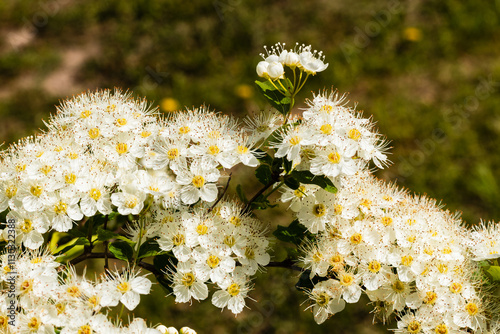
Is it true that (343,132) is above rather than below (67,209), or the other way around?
above

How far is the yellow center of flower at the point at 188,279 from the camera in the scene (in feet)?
5.10

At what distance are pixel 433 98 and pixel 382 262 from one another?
337 centimetres

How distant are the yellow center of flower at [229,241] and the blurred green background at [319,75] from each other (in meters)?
2.77

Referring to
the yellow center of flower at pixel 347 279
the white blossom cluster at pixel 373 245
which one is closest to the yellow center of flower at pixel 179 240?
the white blossom cluster at pixel 373 245

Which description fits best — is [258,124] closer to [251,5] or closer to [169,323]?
[169,323]

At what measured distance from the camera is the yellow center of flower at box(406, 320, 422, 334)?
1.54 m

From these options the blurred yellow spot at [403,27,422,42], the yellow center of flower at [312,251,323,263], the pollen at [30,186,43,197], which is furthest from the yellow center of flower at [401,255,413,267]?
the blurred yellow spot at [403,27,422,42]

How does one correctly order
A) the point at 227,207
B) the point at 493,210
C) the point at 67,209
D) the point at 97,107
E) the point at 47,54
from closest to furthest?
the point at 67,209 < the point at 227,207 < the point at 97,107 < the point at 493,210 < the point at 47,54

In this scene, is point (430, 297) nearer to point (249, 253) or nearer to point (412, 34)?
point (249, 253)

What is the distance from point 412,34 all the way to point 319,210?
3.71 metres

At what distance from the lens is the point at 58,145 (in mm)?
1664

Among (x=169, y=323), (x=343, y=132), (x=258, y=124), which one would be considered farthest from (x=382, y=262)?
(x=169, y=323)

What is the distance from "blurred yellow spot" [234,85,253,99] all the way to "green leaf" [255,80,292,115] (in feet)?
9.36

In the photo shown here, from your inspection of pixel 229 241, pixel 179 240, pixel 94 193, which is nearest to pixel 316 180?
pixel 229 241
